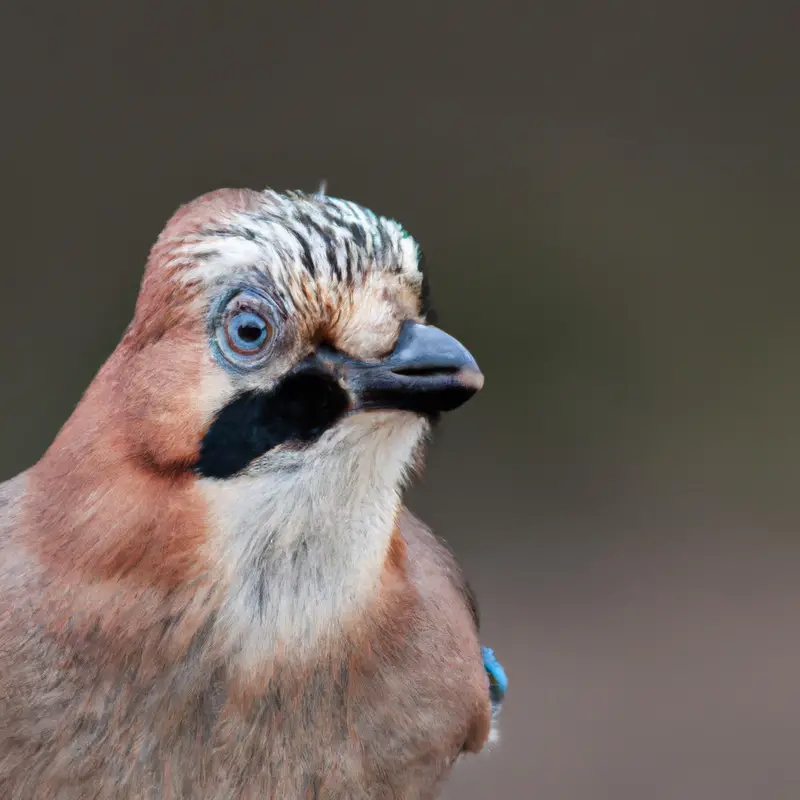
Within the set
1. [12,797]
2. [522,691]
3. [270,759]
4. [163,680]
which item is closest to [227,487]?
[163,680]

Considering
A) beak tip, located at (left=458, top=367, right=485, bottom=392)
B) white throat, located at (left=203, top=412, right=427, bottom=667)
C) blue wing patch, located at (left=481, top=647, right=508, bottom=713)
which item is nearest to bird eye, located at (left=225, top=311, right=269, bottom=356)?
white throat, located at (left=203, top=412, right=427, bottom=667)

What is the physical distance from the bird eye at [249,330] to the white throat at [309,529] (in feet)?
0.53

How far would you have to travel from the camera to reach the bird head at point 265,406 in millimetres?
1831

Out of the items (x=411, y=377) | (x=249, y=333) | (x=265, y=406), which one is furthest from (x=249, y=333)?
(x=411, y=377)

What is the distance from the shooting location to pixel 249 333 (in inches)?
71.3

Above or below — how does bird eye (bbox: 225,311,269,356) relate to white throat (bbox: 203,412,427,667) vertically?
above

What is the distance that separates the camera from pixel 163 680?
200cm

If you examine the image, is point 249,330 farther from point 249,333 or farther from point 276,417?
point 276,417

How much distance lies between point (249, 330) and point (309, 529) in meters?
0.34

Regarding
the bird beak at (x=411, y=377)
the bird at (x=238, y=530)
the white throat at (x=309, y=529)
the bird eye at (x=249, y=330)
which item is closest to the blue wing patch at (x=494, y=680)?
the bird at (x=238, y=530)

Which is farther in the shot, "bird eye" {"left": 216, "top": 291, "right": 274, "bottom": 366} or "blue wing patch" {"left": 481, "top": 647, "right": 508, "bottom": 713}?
"blue wing patch" {"left": 481, "top": 647, "right": 508, "bottom": 713}

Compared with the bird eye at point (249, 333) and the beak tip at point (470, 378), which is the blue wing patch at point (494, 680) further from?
the bird eye at point (249, 333)

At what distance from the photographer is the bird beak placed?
6.02ft

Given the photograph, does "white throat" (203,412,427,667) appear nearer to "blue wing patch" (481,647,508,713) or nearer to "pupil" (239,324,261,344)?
"pupil" (239,324,261,344)
